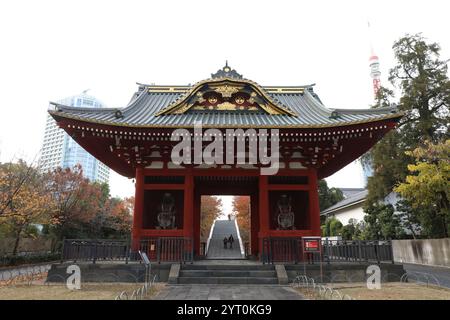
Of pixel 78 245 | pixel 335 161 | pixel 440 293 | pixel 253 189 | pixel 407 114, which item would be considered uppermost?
pixel 407 114

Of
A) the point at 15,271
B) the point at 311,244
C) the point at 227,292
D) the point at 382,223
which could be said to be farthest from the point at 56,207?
the point at 382,223

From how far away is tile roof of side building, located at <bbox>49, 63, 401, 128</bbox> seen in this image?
11508mm

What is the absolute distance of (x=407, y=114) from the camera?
20.6 meters

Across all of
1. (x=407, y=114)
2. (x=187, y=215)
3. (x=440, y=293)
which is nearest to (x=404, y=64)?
(x=407, y=114)

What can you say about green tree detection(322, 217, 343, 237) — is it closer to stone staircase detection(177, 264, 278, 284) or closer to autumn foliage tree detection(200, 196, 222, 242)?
autumn foliage tree detection(200, 196, 222, 242)

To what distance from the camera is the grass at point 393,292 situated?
7.98m

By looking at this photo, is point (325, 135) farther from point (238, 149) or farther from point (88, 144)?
point (88, 144)

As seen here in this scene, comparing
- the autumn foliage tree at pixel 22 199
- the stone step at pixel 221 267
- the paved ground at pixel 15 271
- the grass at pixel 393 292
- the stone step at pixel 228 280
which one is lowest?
the paved ground at pixel 15 271

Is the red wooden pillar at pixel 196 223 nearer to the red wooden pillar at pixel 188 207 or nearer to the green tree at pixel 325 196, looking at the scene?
the red wooden pillar at pixel 188 207

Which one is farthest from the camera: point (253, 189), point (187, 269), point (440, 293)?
point (253, 189)

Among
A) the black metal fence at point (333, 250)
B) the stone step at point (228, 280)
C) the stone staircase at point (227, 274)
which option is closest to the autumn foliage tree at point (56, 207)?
the stone staircase at point (227, 274)

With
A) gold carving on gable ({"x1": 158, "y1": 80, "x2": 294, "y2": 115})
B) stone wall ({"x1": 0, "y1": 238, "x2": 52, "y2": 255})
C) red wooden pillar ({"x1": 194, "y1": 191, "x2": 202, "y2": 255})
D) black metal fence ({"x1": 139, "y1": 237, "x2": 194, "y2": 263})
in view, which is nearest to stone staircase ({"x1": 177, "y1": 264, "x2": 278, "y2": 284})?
black metal fence ({"x1": 139, "y1": 237, "x2": 194, "y2": 263})

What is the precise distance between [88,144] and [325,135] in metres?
10.0

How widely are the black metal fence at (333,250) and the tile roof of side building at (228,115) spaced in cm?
459
